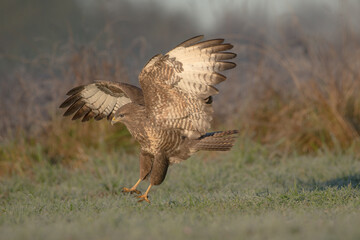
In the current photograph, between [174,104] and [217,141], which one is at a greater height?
[174,104]

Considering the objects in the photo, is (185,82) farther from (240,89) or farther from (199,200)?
(240,89)

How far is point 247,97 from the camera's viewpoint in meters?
8.66

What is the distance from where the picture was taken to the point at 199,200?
4633 mm

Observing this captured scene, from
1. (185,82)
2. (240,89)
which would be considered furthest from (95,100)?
(240,89)

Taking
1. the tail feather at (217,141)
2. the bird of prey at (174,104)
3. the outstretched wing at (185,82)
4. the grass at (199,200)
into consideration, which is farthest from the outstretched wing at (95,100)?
the tail feather at (217,141)

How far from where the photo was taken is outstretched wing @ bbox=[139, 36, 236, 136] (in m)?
4.62

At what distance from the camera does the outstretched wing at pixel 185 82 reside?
4.62m

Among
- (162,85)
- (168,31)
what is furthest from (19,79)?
(168,31)

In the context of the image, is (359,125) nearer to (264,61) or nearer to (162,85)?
(264,61)

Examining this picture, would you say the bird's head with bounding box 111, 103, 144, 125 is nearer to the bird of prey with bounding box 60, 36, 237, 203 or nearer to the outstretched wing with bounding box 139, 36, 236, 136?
the bird of prey with bounding box 60, 36, 237, 203

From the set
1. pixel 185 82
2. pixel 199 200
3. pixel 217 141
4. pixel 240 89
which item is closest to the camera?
pixel 199 200

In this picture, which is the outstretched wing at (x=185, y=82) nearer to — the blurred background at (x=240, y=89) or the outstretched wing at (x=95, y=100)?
the outstretched wing at (x=95, y=100)

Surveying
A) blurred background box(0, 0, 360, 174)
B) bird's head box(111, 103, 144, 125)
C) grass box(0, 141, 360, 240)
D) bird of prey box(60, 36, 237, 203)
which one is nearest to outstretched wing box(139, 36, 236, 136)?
bird of prey box(60, 36, 237, 203)

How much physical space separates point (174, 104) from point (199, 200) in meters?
0.98
